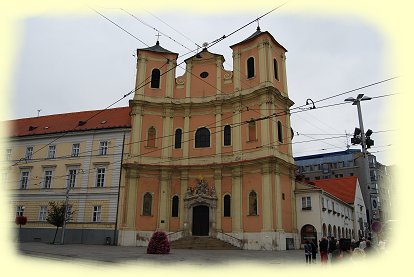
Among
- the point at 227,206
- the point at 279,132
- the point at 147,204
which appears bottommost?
the point at 227,206

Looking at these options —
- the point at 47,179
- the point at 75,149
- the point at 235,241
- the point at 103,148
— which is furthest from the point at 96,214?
the point at 235,241

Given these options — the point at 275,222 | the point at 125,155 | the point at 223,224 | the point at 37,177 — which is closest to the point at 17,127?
the point at 37,177

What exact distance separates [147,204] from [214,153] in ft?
24.4

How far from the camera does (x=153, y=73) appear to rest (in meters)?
35.9

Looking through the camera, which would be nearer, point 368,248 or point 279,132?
point 368,248

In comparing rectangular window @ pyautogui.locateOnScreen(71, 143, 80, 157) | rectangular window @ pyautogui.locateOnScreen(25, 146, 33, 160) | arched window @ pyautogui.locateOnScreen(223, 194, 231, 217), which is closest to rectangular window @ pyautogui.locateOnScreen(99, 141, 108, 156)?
rectangular window @ pyautogui.locateOnScreen(71, 143, 80, 157)

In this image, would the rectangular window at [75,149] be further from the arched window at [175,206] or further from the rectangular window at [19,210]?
the arched window at [175,206]

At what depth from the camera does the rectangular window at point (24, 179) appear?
35719 millimetres

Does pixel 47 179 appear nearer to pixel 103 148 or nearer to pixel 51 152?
pixel 51 152

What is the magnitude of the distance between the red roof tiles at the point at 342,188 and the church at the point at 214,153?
1775cm

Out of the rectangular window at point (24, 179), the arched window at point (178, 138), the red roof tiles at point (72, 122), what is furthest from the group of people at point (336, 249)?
the rectangular window at point (24, 179)

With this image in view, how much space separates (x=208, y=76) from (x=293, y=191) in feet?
43.9

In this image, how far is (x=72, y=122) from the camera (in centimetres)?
3828

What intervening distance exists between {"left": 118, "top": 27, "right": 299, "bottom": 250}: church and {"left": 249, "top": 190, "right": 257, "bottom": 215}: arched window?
0.08 m
